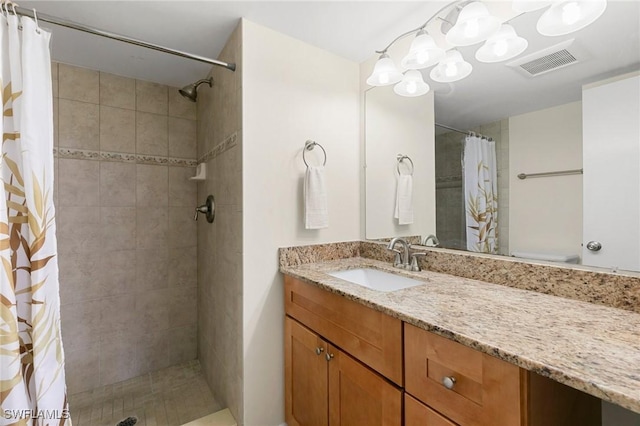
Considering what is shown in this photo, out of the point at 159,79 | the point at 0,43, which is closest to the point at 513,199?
the point at 0,43

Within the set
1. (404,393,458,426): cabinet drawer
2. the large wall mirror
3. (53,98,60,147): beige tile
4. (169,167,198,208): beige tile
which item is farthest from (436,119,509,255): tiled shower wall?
(53,98,60,147): beige tile

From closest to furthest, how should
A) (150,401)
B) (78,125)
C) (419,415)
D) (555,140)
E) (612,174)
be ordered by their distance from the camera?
1. (419,415)
2. (612,174)
3. (555,140)
4. (150,401)
5. (78,125)

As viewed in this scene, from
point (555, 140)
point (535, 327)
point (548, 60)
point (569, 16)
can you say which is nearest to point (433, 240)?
point (555, 140)

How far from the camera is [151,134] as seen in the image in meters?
2.17

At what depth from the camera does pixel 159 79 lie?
2.12 m

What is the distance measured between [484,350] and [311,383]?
88cm

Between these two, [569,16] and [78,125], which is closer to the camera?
[569,16]

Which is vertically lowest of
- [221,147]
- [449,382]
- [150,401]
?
[150,401]

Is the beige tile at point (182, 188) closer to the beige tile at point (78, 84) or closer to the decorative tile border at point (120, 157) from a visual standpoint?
the decorative tile border at point (120, 157)

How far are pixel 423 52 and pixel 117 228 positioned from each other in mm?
2249

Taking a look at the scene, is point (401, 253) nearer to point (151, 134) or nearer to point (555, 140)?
point (555, 140)

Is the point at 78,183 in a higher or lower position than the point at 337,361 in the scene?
higher

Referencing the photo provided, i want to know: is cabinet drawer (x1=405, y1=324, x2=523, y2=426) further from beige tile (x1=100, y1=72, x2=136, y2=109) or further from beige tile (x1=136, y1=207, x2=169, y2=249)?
beige tile (x1=100, y1=72, x2=136, y2=109)

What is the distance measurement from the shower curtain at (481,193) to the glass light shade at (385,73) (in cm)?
50
